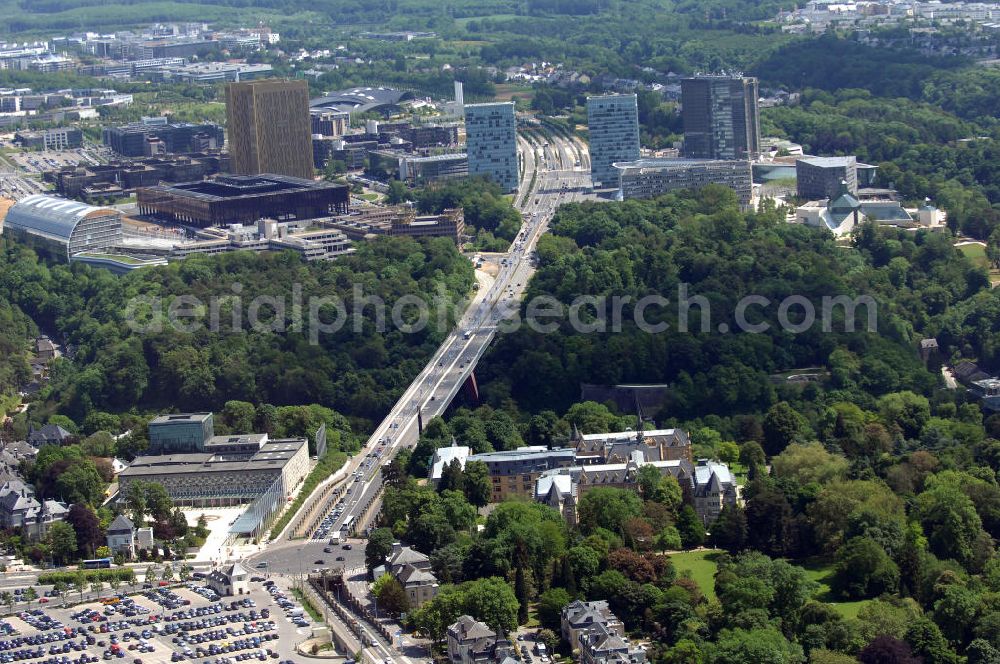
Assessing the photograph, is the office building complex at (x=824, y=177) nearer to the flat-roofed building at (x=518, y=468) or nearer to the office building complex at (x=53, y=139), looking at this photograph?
the flat-roofed building at (x=518, y=468)

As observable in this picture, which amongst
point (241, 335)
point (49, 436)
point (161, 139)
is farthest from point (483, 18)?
point (49, 436)

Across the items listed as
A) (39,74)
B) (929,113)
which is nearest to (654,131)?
(929,113)

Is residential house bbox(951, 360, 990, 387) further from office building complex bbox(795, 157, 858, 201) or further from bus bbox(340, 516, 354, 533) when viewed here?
office building complex bbox(795, 157, 858, 201)

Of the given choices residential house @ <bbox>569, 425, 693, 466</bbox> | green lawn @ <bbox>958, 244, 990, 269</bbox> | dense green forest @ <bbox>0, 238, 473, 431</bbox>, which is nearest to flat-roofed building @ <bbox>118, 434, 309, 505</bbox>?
dense green forest @ <bbox>0, 238, 473, 431</bbox>

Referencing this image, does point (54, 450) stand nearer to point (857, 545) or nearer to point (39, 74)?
point (857, 545)

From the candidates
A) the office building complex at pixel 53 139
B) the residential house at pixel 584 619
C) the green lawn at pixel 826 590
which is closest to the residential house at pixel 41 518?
the residential house at pixel 584 619

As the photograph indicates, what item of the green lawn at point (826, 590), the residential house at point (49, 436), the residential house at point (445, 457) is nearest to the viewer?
the green lawn at point (826, 590)

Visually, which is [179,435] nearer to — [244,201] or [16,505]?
[16,505]
